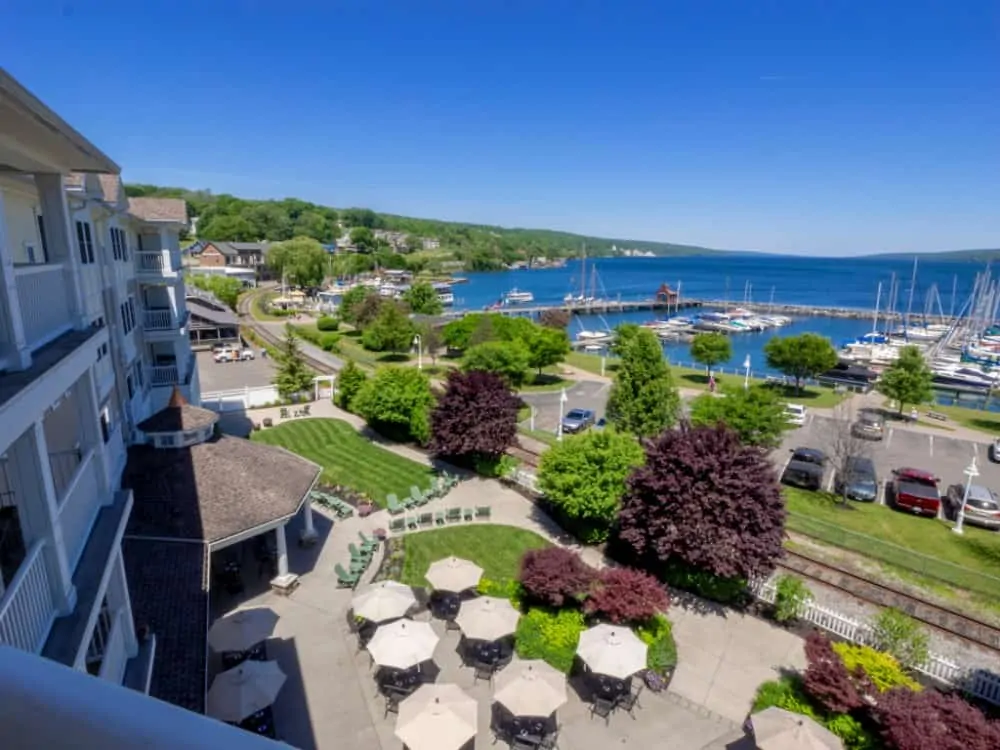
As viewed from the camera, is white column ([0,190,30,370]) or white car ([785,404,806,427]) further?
white car ([785,404,806,427])

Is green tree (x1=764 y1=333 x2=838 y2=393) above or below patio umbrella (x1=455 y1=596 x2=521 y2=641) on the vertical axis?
above

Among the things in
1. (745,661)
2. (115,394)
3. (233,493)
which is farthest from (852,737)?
(115,394)

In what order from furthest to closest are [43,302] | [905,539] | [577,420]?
[577,420] < [905,539] < [43,302]

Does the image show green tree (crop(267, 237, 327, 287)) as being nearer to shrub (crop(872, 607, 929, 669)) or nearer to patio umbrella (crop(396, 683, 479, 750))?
patio umbrella (crop(396, 683, 479, 750))

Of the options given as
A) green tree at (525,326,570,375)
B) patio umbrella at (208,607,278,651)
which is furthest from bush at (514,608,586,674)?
green tree at (525,326,570,375)

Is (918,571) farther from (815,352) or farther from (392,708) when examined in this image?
(815,352)

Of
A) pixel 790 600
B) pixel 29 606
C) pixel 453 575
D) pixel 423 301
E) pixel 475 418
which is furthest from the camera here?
pixel 423 301

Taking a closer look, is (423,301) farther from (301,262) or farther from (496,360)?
(496,360)

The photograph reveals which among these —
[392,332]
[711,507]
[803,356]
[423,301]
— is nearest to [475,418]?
[711,507]
